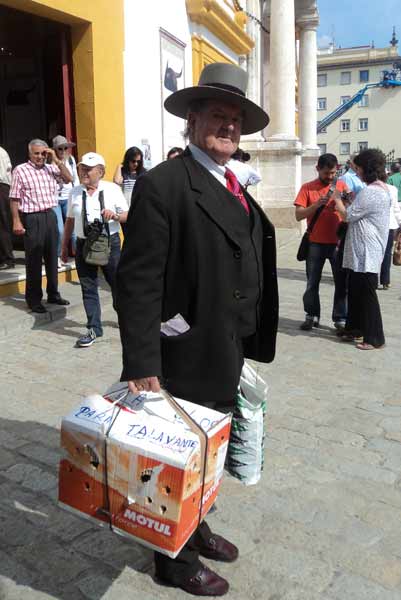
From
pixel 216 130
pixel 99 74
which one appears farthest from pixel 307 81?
pixel 216 130

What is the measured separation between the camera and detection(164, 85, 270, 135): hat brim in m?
2.26

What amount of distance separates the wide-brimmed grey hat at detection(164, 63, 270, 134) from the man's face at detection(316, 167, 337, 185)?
3987 mm

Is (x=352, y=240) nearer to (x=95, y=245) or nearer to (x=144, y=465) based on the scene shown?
(x=95, y=245)

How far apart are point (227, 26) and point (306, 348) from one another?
9.44 m

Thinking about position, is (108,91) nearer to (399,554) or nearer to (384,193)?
(384,193)

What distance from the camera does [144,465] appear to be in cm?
191

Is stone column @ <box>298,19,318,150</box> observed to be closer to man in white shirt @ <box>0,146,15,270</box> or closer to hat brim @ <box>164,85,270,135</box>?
man in white shirt @ <box>0,146,15,270</box>

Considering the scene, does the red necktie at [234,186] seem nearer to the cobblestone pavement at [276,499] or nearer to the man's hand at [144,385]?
the man's hand at [144,385]

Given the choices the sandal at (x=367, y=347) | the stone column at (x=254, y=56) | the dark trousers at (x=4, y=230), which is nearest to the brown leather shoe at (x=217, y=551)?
the sandal at (x=367, y=347)

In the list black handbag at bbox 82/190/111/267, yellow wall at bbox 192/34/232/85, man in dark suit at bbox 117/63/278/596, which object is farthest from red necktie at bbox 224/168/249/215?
yellow wall at bbox 192/34/232/85

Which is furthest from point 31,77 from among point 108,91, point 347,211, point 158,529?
point 158,529

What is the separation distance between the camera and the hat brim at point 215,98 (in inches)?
89.0

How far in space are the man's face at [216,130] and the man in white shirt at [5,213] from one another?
615 cm

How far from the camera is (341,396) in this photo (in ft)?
15.1
